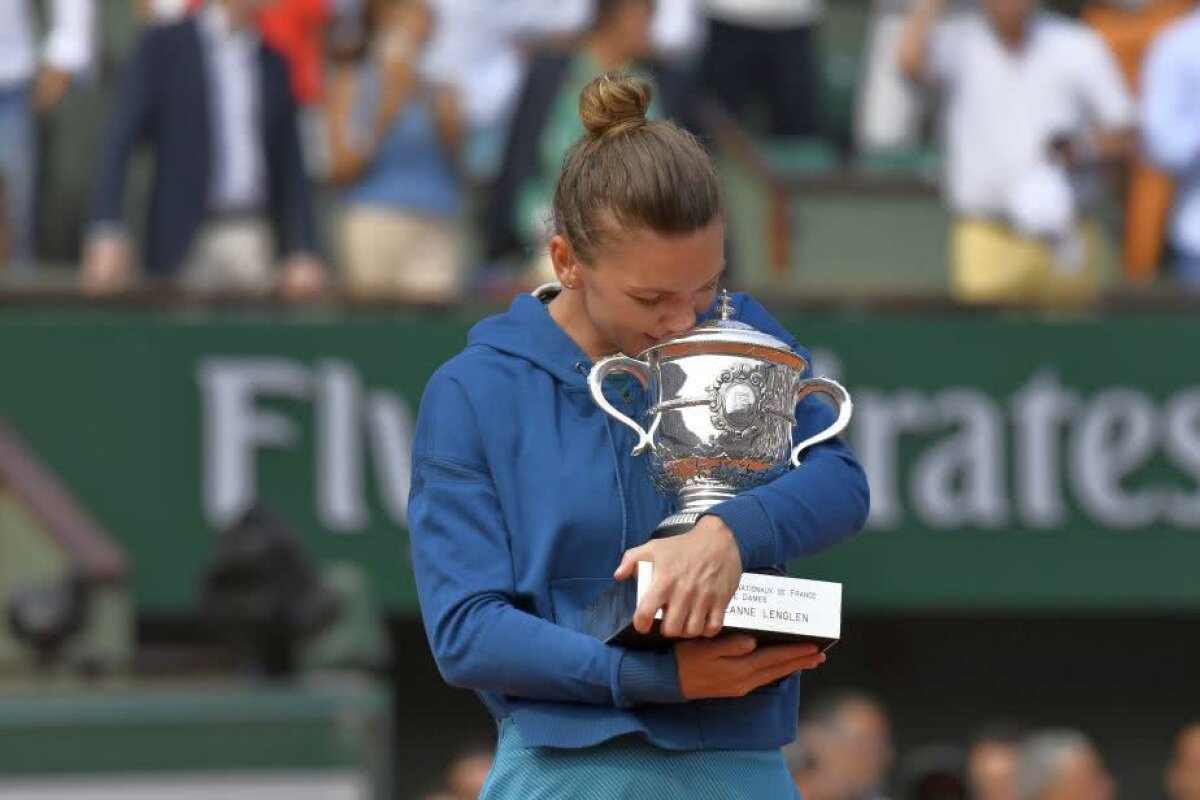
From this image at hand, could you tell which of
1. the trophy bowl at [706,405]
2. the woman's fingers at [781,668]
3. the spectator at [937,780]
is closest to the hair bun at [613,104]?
the trophy bowl at [706,405]

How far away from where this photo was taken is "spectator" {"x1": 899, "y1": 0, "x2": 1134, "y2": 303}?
9094 mm

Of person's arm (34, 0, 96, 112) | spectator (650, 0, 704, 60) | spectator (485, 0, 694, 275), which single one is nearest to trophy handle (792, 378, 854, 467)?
spectator (485, 0, 694, 275)

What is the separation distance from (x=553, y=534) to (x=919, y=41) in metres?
7.58

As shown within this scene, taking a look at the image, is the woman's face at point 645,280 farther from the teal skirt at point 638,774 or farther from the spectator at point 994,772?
the spectator at point 994,772

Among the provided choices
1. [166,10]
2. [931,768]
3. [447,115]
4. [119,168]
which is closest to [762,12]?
[447,115]

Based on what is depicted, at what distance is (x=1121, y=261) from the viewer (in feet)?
33.6

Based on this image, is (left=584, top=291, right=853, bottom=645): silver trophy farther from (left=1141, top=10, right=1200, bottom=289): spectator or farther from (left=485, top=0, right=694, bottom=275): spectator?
(left=1141, top=10, right=1200, bottom=289): spectator

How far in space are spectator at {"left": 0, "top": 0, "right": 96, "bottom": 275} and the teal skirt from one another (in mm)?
6915

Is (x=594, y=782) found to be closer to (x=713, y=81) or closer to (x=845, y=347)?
(x=845, y=347)

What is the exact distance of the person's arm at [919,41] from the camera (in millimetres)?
9836

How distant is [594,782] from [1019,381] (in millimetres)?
7289

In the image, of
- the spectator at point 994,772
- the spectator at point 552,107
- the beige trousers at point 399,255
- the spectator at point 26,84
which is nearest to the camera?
the spectator at point 994,772

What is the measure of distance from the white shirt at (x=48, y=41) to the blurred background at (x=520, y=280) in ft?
0.05

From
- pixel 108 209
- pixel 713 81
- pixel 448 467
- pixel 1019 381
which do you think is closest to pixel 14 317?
pixel 108 209
